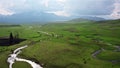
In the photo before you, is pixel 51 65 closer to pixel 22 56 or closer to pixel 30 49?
pixel 22 56

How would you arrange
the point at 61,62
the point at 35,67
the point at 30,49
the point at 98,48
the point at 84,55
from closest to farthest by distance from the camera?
the point at 35,67, the point at 61,62, the point at 84,55, the point at 30,49, the point at 98,48

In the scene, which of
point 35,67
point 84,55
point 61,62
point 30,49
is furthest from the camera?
point 30,49

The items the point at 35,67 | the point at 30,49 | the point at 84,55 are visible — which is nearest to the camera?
the point at 35,67

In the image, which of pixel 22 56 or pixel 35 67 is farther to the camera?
pixel 22 56

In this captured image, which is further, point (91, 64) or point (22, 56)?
point (22, 56)

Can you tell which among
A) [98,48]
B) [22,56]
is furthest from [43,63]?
[98,48]

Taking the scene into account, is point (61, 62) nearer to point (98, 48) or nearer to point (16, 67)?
point (16, 67)

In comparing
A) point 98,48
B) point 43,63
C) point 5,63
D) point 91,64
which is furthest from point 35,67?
point 98,48

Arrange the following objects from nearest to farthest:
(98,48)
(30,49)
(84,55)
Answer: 1. (84,55)
2. (30,49)
3. (98,48)
